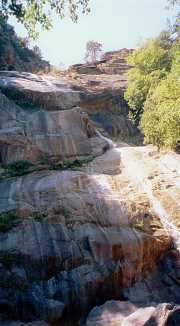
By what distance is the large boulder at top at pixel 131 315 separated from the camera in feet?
31.7

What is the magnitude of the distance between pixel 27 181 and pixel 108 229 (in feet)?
16.1

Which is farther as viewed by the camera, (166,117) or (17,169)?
(166,117)

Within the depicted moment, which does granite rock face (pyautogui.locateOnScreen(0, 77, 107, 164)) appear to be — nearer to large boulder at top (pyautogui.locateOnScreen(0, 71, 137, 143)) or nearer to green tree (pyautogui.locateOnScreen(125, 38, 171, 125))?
large boulder at top (pyautogui.locateOnScreen(0, 71, 137, 143))

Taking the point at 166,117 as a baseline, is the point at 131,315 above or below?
below

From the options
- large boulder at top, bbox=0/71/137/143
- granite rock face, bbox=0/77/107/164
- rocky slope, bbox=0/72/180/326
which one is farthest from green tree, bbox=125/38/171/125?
rocky slope, bbox=0/72/180/326

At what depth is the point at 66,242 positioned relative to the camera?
13.2 m

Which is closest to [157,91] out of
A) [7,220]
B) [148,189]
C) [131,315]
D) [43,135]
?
[43,135]

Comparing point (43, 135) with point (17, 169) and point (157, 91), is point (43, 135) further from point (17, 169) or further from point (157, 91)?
point (157, 91)

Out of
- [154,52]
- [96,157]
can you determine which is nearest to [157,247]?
[96,157]

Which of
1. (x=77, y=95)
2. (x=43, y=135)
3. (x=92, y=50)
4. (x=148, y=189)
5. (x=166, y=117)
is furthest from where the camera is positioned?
(x=92, y=50)

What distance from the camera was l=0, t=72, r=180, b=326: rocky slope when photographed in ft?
37.7

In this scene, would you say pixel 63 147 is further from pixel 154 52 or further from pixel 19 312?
pixel 154 52

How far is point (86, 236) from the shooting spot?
13.5m

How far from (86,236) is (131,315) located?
3626 mm
